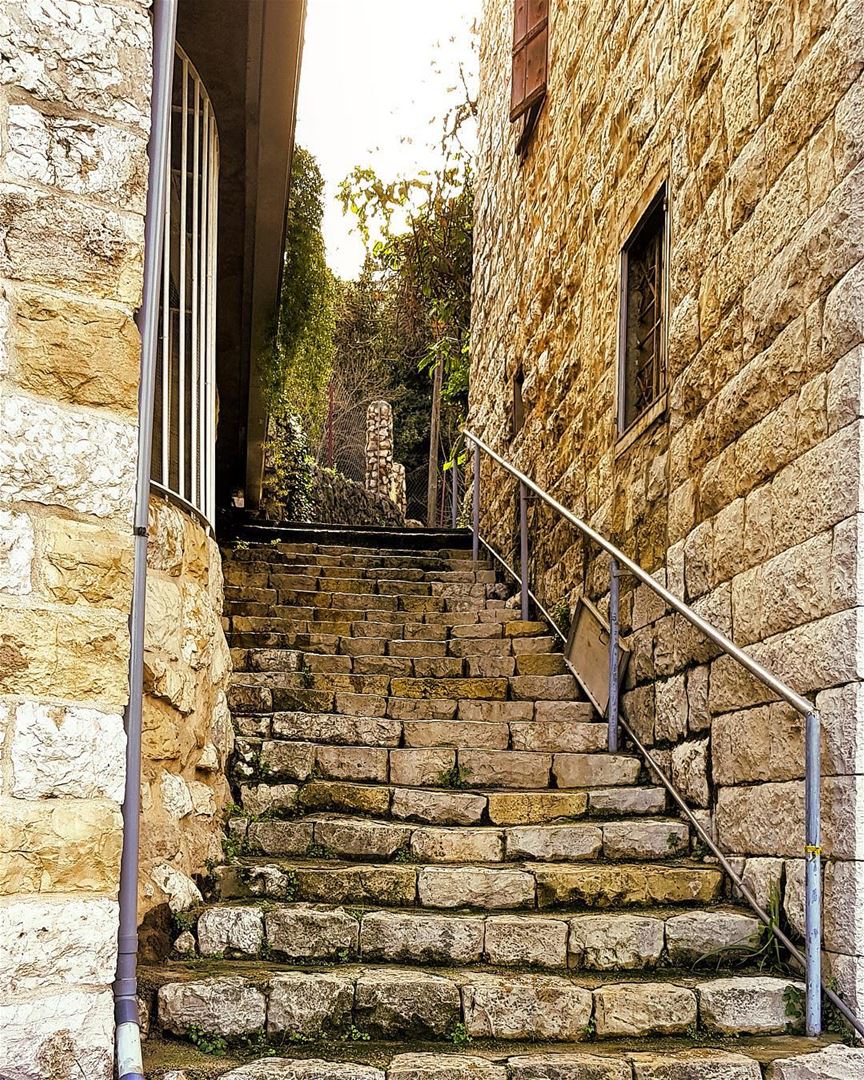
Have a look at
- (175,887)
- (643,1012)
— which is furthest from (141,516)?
(643,1012)

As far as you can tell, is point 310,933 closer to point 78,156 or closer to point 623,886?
point 623,886

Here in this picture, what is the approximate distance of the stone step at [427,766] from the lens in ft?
13.8

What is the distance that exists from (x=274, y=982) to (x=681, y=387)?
2.64 metres

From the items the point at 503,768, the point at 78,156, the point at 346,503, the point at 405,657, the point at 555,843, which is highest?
the point at 346,503

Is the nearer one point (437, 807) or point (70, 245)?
point (70, 245)

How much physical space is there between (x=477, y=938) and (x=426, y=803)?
802 mm

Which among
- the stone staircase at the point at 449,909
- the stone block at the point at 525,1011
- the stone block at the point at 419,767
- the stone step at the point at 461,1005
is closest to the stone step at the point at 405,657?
the stone staircase at the point at 449,909

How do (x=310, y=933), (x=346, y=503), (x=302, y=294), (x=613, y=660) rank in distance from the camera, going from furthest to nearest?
(x=346, y=503), (x=302, y=294), (x=613, y=660), (x=310, y=933)

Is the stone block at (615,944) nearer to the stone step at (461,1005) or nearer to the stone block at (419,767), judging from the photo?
the stone step at (461,1005)

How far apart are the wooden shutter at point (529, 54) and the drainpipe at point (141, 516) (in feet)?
17.5

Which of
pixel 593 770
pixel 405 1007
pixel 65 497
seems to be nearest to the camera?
pixel 65 497

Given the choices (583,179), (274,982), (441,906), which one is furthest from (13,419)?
(583,179)

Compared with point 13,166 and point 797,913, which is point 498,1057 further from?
point 13,166

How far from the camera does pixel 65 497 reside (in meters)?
2.14
